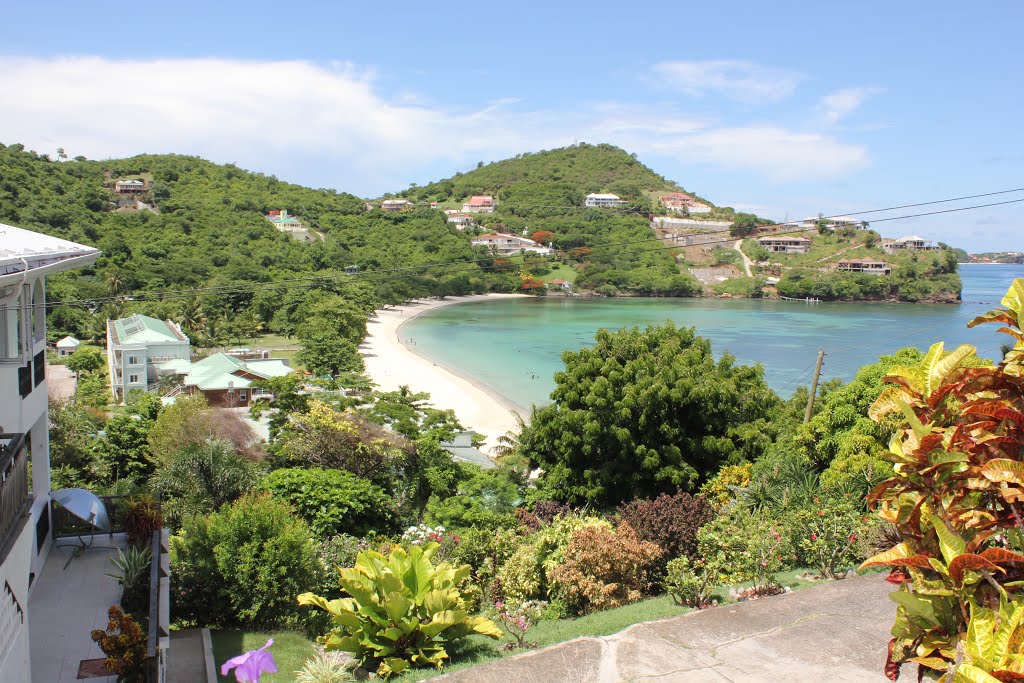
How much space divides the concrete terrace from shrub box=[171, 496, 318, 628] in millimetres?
888

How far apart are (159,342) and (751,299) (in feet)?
261

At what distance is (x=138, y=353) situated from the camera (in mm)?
35031

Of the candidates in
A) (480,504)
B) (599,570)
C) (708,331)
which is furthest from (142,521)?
(708,331)

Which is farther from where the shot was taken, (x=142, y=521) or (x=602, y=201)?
(x=602, y=201)

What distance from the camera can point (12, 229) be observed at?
27.0 ft

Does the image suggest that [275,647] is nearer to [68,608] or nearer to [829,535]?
[68,608]

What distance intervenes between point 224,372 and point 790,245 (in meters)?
96.5

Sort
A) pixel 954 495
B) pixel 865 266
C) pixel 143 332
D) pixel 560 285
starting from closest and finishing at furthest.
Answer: pixel 954 495 → pixel 143 332 → pixel 865 266 → pixel 560 285

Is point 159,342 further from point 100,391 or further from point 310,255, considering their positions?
point 310,255

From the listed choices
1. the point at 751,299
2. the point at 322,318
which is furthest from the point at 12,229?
the point at 751,299

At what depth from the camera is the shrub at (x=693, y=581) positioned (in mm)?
8203

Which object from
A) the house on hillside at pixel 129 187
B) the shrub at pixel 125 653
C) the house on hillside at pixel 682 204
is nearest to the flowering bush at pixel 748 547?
the shrub at pixel 125 653

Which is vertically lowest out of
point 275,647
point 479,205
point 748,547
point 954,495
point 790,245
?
point 275,647

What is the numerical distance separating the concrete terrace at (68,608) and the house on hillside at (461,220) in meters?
109
